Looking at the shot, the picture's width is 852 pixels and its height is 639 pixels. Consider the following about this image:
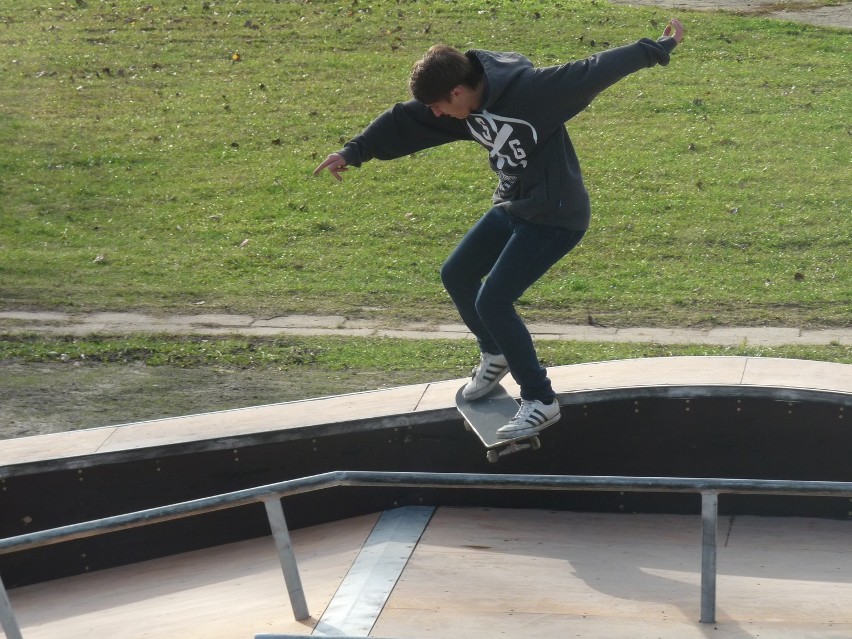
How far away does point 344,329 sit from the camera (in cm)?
1011

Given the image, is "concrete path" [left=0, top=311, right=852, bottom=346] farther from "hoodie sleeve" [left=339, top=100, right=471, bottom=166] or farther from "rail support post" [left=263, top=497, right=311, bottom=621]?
"rail support post" [left=263, top=497, right=311, bottom=621]

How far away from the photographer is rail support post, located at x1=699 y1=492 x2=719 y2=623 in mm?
4109

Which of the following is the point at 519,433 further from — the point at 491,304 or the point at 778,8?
→ the point at 778,8

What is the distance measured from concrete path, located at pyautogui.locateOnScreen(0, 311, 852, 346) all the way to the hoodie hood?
15.7 feet

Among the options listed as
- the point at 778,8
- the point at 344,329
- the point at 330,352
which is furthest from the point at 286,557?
the point at 778,8

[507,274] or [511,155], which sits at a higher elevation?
[511,155]

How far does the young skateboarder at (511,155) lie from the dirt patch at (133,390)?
10.4 ft

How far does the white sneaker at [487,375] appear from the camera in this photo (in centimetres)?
571

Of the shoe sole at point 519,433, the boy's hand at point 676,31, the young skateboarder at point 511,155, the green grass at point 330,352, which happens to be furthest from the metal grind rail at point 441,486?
the green grass at point 330,352

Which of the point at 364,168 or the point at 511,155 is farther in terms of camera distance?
the point at 364,168

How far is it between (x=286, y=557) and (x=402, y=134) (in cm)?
226

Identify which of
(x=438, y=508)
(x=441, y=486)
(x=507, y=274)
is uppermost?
(x=507, y=274)

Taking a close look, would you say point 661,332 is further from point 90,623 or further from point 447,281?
point 90,623

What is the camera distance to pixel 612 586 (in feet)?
16.1
